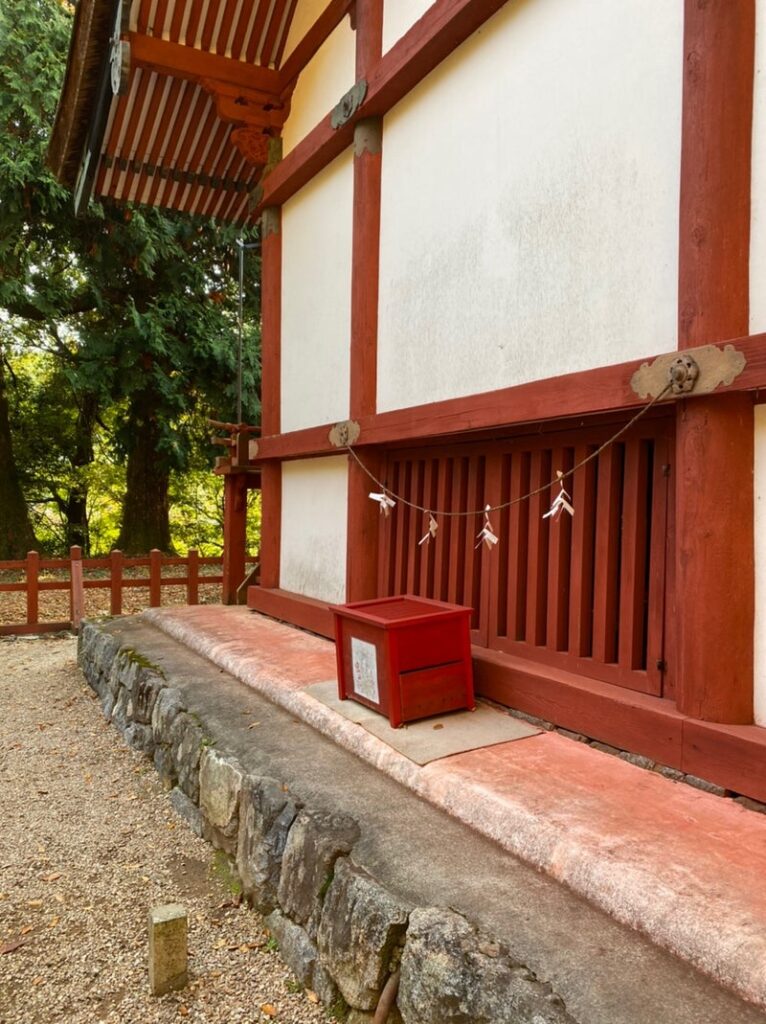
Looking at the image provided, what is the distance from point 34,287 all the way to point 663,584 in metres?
11.2

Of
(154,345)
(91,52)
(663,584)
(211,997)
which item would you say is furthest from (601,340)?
(154,345)

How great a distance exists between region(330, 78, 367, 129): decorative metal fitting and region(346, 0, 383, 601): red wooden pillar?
9cm

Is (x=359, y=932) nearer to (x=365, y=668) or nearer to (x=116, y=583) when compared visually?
(x=365, y=668)

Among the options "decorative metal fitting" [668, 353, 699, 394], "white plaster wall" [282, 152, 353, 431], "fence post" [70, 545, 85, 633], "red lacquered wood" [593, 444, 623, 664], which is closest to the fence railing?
"fence post" [70, 545, 85, 633]

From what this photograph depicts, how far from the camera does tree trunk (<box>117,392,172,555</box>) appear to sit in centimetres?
1253

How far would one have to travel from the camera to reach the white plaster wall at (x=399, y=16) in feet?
14.2

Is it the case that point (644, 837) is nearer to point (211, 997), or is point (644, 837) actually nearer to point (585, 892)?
point (585, 892)

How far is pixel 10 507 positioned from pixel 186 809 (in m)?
10.4

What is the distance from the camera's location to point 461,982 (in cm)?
182

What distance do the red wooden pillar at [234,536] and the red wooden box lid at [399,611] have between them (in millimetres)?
4159

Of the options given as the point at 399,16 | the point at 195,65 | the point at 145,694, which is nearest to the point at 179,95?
the point at 195,65

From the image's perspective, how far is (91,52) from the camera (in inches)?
229

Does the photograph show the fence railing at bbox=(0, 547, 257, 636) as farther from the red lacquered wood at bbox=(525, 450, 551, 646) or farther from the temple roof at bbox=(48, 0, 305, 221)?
the red lacquered wood at bbox=(525, 450, 551, 646)

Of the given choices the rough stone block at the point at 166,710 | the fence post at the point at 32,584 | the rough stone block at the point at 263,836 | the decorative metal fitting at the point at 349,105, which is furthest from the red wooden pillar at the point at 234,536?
the rough stone block at the point at 263,836
